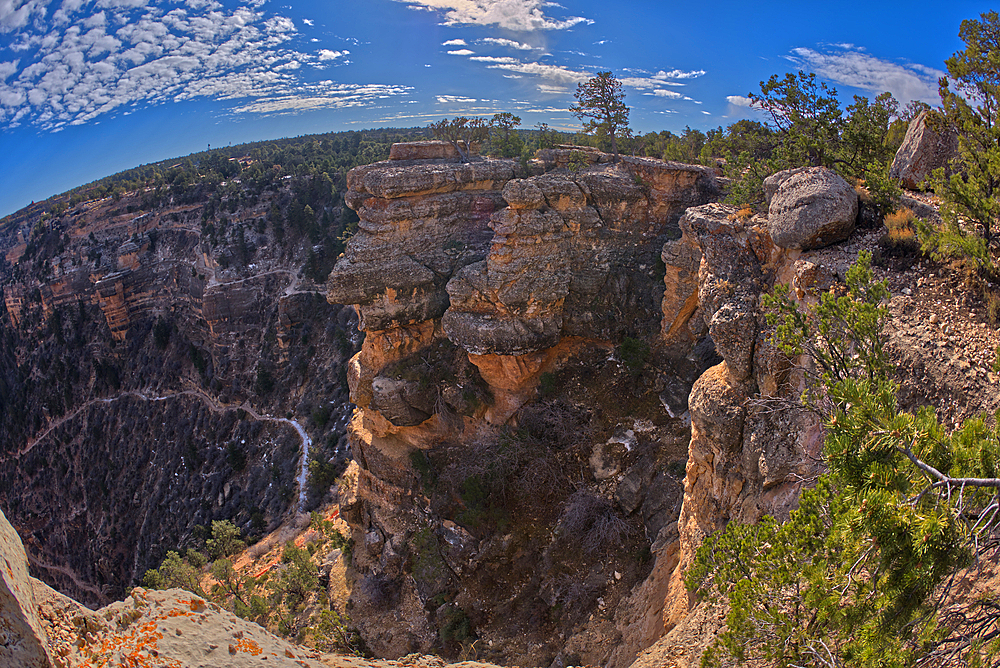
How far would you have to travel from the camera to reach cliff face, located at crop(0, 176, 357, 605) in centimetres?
4238

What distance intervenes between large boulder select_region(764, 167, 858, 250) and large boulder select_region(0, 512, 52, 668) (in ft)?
42.1

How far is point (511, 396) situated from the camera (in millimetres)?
22094

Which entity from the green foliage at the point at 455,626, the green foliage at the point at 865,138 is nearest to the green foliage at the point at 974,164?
the green foliage at the point at 865,138

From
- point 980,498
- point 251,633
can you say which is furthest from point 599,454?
point 980,498

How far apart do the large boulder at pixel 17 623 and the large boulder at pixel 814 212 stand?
42.1 ft

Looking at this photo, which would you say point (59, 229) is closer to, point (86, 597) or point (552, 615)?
point (86, 597)

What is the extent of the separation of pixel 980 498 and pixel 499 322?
17.0 metres

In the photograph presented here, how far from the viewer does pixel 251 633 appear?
831 centimetres

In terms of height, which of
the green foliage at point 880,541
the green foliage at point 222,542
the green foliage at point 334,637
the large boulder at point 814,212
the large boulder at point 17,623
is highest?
the large boulder at point 814,212

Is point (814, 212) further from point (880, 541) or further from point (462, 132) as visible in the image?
point (462, 132)

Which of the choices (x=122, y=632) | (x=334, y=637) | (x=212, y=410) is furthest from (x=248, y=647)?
(x=212, y=410)

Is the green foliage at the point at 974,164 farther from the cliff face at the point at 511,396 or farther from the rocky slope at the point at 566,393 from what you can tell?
the cliff face at the point at 511,396

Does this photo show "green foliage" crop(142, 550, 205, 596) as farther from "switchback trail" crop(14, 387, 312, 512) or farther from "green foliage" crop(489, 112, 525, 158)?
"green foliage" crop(489, 112, 525, 158)

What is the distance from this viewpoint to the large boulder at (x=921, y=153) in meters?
10.4
